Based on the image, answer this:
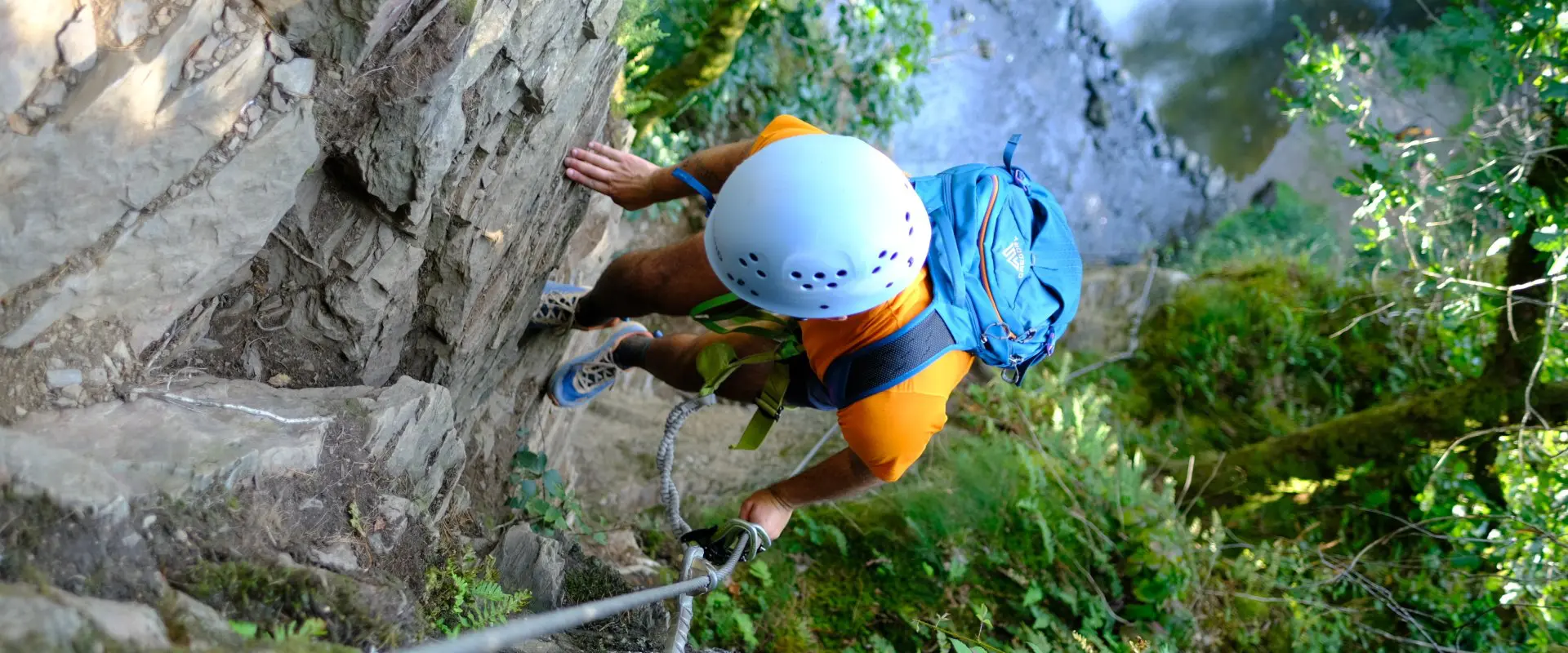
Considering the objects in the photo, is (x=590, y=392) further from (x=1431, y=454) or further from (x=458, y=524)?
(x=1431, y=454)

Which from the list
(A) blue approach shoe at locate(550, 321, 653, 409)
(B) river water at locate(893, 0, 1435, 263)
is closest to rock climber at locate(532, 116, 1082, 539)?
(A) blue approach shoe at locate(550, 321, 653, 409)

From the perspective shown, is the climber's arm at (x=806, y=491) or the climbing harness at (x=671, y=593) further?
the climber's arm at (x=806, y=491)

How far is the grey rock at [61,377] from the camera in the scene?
6.84ft

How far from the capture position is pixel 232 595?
195cm

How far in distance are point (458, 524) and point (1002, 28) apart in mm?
8302

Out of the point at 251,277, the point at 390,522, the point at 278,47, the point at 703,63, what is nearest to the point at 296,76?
the point at 278,47

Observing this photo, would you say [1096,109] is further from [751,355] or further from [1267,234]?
[751,355]

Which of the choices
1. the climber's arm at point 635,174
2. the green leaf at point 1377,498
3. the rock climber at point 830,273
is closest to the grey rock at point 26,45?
the rock climber at point 830,273

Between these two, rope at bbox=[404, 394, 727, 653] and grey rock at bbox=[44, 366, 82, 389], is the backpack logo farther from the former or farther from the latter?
grey rock at bbox=[44, 366, 82, 389]

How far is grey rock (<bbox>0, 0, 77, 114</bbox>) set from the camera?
1774 mm

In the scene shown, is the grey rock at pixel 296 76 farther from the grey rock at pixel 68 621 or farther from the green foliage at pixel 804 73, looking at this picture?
the green foliage at pixel 804 73

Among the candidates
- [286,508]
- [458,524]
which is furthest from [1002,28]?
[286,508]

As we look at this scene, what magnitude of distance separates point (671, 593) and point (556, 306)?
195cm

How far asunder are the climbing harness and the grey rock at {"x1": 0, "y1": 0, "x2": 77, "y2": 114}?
138cm
